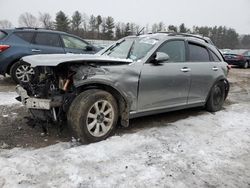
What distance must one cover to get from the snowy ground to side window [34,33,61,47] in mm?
4942

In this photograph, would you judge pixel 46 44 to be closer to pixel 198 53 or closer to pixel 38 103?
pixel 198 53

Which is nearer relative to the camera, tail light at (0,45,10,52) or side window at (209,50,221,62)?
side window at (209,50,221,62)

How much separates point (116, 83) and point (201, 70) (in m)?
2.17

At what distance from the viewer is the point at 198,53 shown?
5.72 meters

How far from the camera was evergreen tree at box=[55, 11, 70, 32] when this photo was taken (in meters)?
59.8

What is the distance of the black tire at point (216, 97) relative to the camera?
6.11 metres

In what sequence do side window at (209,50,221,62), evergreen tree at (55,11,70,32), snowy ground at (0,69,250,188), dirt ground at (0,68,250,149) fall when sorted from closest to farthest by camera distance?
snowy ground at (0,69,250,188) → dirt ground at (0,68,250,149) → side window at (209,50,221,62) → evergreen tree at (55,11,70,32)

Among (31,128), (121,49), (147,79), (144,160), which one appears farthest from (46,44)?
(144,160)

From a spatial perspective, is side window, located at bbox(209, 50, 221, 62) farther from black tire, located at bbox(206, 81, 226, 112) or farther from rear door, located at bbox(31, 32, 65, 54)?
rear door, located at bbox(31, 32, 65, 54)

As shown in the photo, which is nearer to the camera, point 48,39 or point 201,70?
point 201,70

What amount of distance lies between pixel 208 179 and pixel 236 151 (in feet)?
3.60

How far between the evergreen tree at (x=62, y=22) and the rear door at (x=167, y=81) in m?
57.6

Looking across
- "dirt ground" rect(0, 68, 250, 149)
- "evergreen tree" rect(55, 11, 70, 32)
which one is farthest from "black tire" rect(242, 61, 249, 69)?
"evergreen tree" rect(55, 11, 70, 32)

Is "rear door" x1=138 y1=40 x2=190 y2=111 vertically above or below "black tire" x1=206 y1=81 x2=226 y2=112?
above
